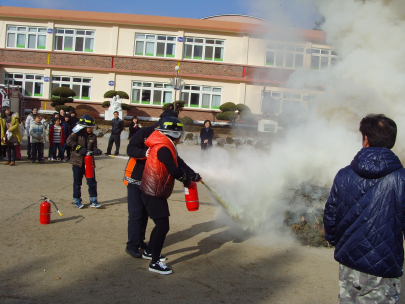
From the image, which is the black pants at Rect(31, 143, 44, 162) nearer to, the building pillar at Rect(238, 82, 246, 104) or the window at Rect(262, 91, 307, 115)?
the window at Rect(262, 91, 307, 115)

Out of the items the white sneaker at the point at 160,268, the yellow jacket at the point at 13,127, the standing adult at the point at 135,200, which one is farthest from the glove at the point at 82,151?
the yellow jacket at the point at 13,127

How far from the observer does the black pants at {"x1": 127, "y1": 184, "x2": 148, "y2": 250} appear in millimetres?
4867

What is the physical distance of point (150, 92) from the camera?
25672 mm

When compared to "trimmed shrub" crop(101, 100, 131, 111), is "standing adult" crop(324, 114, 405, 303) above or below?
below

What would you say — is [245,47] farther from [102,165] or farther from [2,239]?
[2,239]

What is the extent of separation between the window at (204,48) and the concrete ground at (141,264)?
19.8 m

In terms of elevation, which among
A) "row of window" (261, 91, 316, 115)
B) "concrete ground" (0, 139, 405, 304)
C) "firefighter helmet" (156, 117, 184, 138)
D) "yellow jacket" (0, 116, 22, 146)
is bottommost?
"concrete ground" (0, 139, 405, 304)

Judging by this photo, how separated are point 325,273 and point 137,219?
8.63 ft

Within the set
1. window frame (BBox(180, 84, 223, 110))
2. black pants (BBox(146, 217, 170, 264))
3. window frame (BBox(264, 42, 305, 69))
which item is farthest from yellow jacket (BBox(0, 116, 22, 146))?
window frame (BBox(180, 84, 223, 110))

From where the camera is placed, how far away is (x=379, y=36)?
6.94m

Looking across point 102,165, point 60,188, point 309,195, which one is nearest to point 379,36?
point 309,195

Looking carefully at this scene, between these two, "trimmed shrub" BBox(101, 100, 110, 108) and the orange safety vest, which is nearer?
the orange safety vest

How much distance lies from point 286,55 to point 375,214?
6.43m

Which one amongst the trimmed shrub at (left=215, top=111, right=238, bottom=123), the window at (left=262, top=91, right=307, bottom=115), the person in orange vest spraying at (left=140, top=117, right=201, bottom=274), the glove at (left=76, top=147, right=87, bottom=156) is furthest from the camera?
the trimmed shrub at (left=215, top=111, right=238, bottom=123)
